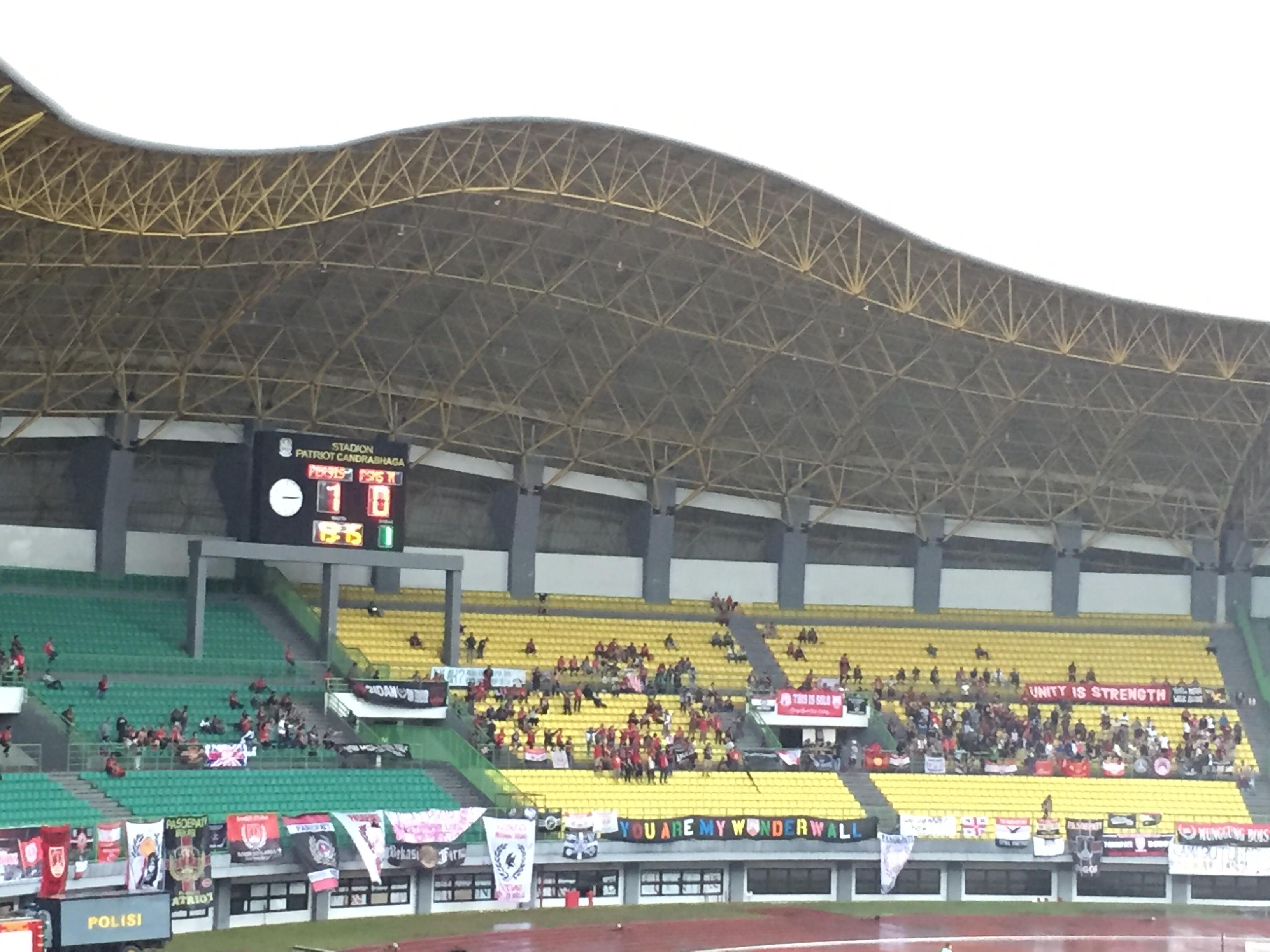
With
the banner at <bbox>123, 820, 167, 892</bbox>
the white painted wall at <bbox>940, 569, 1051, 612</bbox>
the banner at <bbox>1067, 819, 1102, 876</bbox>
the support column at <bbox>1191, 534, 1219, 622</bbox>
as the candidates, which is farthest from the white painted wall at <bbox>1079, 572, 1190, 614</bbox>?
the banner at <bbox>123, 820, 167, 892</bbox>

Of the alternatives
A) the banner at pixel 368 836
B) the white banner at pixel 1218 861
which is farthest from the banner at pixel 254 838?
the white banner at pixel 1218 861

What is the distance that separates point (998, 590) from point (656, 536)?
12990 millimetres

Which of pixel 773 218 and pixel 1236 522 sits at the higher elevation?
pixel 773 218

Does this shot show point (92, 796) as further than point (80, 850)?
Yes

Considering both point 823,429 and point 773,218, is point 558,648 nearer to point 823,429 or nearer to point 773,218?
point 823,429

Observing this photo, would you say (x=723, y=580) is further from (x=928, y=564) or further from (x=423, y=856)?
(x=423, y=856)

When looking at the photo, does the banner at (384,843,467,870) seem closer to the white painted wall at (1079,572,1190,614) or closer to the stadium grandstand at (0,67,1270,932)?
the stadium grandstand at (0,67,1270,932)

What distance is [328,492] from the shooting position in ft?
168

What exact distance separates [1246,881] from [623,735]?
17.6 m

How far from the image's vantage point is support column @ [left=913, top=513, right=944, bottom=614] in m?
64.9

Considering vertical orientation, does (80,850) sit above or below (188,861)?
above

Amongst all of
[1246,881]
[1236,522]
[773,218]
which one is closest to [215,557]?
[773,218]

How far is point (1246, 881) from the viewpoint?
52.7 m

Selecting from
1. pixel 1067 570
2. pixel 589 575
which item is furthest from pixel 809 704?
pixel 1067 570
